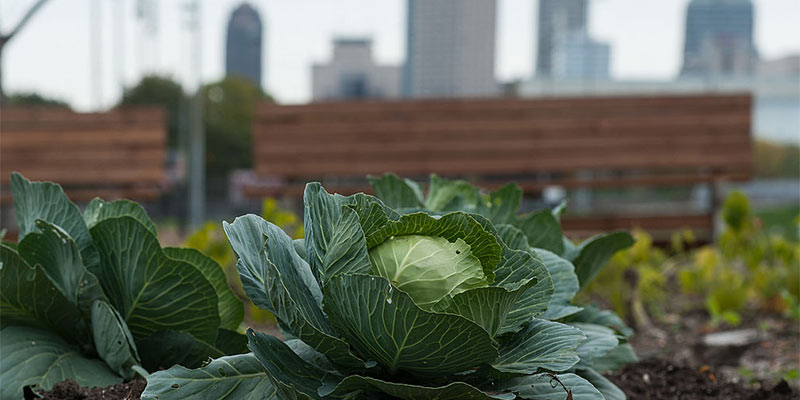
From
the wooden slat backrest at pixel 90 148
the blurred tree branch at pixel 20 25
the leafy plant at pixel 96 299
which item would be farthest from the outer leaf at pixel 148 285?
the wooden slat backrest at pixel 90 148

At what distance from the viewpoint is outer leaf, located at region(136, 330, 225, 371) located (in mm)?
1256

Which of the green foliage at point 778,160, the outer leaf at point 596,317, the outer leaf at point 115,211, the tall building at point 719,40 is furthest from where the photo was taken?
the green foliage at point 778,160

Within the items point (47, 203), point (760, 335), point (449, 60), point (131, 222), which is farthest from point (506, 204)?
point (449, 60)

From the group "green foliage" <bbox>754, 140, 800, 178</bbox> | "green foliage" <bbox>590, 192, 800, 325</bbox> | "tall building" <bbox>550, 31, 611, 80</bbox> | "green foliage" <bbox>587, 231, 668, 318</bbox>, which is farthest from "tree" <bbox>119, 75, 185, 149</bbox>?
"green foliage" <bbox>587, 231, 668, 318</bbox>

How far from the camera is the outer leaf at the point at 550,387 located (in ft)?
3.24

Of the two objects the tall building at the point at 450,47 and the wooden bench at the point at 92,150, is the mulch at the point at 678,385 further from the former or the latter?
the tall building at the point at 450,47

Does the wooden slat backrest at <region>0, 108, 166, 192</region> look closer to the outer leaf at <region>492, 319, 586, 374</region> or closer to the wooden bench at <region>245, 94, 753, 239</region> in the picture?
the wooden bench at <region>245, 94, 753, 239</region>

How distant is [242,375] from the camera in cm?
103

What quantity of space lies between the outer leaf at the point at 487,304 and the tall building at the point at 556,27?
595 inches

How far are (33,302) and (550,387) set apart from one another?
0.86 m

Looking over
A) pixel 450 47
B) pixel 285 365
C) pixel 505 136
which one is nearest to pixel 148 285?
pixel 285 365

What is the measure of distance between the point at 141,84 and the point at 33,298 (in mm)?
33415

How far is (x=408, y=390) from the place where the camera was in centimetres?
90

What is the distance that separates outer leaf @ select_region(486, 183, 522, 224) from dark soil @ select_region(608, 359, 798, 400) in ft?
1.31
